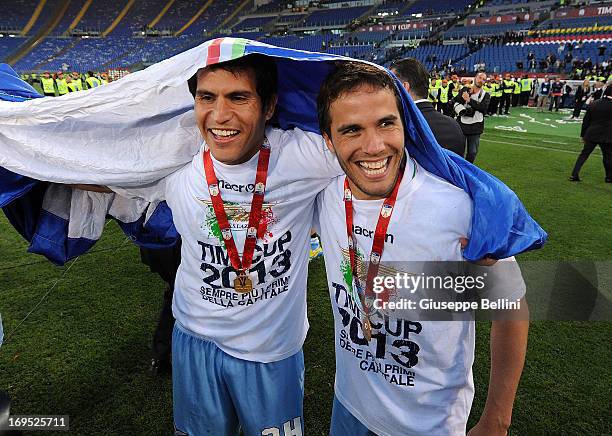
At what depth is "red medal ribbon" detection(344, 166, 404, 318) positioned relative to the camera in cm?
122

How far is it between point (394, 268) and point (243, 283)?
518 mm

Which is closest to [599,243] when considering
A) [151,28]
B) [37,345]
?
[37,345]

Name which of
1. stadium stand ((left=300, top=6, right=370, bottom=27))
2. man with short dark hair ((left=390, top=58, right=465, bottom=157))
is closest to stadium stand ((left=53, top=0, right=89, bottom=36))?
stadium stand ((left=300, top=6, right=370, bottom=27))

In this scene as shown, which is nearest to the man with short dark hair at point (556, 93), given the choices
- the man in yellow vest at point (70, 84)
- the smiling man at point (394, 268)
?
the man in yellow vest at point (70, 84)

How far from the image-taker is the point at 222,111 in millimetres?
1329

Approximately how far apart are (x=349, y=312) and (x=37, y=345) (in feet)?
8.76

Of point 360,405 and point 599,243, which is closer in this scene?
point 360,405

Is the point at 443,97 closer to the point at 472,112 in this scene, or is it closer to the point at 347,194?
the point at 472,112

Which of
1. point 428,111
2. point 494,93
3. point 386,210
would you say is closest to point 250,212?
point 386,210

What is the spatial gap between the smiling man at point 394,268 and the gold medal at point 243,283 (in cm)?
30

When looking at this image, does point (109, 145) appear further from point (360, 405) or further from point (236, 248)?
point (360, 405)

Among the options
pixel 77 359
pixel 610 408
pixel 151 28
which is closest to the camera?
pixel 610 408

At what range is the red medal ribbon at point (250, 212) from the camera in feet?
4.64

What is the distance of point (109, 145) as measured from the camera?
1641 mm
